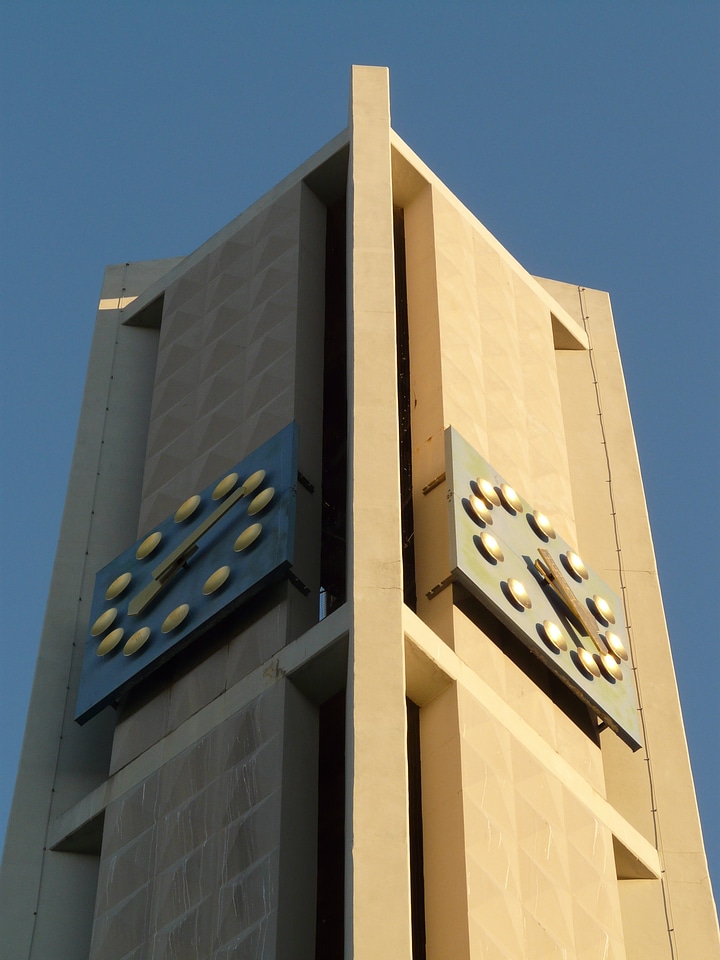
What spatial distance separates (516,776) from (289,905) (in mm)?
4009

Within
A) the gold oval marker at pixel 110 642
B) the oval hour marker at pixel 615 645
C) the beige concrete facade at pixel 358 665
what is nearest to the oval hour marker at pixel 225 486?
the beige concrete facade at pixel 358 665

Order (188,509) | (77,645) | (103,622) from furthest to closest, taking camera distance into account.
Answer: (77,645) → (188,509) → (103,622)

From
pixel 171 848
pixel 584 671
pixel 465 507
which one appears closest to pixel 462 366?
pixel 465 507

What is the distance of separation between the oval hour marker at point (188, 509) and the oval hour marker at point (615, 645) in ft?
23.1

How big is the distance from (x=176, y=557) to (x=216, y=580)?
1.45 m

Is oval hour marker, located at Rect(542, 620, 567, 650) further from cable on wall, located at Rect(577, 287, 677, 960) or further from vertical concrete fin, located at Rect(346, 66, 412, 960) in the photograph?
vertical concrete fin, located at Rect(346, 66, 412, 960)

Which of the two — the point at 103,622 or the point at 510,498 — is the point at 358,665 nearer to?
the point at 510,498

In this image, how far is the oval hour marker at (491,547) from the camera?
99.0ft

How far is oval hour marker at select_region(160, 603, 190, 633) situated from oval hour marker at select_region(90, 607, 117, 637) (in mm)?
1702

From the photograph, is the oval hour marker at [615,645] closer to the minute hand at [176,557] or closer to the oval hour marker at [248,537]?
the oval hour marker at [248,537]

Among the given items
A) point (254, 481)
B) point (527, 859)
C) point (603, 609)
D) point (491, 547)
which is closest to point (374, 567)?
point (491, 547)

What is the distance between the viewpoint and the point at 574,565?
32719 mm

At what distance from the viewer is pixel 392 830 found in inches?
935

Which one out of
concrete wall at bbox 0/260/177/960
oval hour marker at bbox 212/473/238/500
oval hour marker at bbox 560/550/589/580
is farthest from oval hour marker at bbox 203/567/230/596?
oval hour marker at bbox 560/550/589/580
